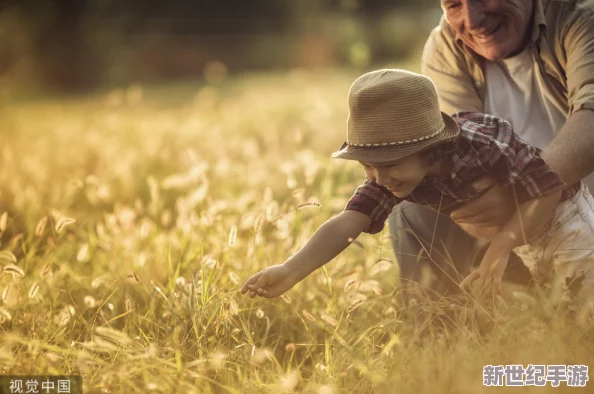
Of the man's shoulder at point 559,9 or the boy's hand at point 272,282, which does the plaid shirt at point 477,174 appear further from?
the man's shoulder at point 559,9

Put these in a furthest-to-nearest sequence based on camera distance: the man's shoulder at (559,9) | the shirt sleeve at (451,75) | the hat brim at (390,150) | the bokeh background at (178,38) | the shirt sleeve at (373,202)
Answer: the bokeh background at (178,38) < the shirt sleeve at (451,75) < the man's shoulder at (559,9) < the shirt sleeve at (373,202) < the hat brim at (390,150)

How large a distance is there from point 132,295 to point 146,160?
9.33ft

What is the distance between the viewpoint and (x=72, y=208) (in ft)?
17.3

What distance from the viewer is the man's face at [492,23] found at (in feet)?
10.1

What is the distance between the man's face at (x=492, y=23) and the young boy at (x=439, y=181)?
403mm

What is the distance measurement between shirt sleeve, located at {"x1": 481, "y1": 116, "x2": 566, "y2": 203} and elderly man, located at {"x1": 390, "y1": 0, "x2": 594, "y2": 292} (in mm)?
71

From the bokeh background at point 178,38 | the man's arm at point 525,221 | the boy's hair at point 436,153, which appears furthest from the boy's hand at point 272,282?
the bokeh background at point 178,38

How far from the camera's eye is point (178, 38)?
82.6ft

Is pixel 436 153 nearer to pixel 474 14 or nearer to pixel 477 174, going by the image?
pixel 477 174

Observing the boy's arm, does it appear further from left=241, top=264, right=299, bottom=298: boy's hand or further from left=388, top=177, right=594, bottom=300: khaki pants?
→ left=388, top=177, right=594, bottom=300: khaki pants

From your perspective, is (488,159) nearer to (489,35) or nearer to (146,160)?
(489,35)

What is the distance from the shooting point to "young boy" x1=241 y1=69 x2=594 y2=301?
8.38ft

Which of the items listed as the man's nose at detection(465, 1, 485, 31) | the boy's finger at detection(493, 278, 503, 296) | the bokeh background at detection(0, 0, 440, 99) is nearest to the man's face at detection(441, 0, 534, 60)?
the man's nose at detection(465, 1, 485, 31)

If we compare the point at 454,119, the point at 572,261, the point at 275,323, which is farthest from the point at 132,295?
the point at 572,261
